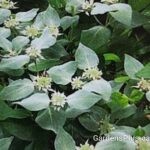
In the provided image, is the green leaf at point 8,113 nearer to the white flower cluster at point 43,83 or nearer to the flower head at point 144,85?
the white flower cluster at point 43,83

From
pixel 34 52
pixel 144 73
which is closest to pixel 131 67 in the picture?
pixel 144 73

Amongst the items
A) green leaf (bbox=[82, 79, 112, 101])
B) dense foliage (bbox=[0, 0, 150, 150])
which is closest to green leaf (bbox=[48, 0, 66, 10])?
dense foliage (bbox=[0, 0, 150, 150])

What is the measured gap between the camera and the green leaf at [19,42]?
68cm

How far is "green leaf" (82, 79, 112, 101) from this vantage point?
0.58m

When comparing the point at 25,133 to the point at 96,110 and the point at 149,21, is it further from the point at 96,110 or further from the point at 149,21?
the point at 149,21

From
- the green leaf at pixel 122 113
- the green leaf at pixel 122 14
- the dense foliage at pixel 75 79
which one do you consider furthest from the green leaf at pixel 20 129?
the green leaf at pixel 122 14

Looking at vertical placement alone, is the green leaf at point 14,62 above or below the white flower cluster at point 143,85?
above

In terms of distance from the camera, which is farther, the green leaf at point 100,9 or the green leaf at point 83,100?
the green leaf at point 100,9

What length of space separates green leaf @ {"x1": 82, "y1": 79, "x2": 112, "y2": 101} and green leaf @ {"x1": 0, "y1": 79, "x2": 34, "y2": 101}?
0.07 metres

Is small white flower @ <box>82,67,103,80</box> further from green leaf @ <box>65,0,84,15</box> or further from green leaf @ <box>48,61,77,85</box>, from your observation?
green leaf @ <box>65,0,84,15</box>

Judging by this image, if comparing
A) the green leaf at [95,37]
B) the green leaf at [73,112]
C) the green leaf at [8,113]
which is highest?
the green leaf at [95,37]

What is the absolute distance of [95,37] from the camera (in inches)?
27.7

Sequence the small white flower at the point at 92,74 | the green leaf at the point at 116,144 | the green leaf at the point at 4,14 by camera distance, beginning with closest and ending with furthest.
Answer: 1. the green leaf at the point at 116,144
2. the small white flower at the point at 92,74
3. the green leaf at the point at 4,14

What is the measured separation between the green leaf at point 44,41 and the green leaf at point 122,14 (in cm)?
10
